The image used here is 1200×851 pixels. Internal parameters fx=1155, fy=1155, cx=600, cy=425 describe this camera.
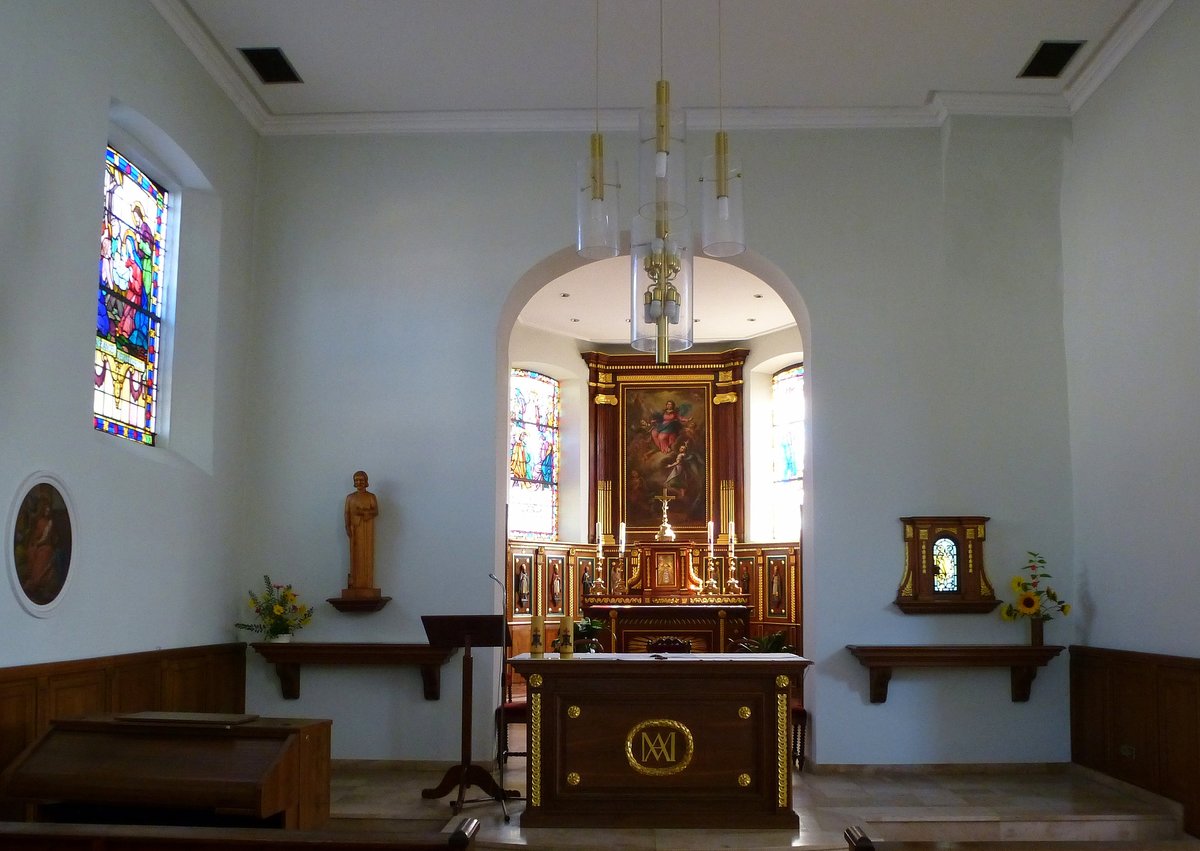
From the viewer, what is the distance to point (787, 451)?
Result: 14719mm

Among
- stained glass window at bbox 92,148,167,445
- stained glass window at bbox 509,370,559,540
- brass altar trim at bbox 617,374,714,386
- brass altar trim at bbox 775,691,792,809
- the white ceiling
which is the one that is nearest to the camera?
brass altar trim at bbox 775,691,792,809

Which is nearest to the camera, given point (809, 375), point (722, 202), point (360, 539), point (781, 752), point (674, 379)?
point (722, 202)

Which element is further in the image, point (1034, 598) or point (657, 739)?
point (1034, 598)

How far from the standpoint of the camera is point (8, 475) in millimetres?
5559

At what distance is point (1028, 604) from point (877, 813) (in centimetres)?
217

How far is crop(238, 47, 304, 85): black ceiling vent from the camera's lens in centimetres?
798

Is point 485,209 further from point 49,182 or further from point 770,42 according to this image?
point 49,182

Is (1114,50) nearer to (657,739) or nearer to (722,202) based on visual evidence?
(722,202)

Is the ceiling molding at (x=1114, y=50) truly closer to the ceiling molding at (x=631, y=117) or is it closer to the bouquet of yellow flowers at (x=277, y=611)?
the ceiling molding at (x=631, y=117)

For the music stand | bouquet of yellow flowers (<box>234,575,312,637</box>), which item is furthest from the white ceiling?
the music stand

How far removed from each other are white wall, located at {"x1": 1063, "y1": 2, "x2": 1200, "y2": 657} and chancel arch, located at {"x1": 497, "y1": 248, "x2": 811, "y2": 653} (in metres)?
4.89

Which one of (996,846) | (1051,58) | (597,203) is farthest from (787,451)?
(996,846)

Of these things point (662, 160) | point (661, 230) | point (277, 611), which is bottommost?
point (277, 611)

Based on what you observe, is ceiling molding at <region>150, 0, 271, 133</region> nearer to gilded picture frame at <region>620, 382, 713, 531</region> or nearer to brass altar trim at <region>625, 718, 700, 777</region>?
brass altar trim at <region>625, 718, 700, 777</region>
